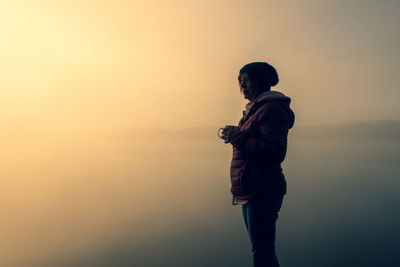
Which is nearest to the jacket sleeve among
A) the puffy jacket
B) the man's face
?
the puffy jacket

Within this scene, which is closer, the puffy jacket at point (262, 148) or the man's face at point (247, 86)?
the puffy jacket at point (262, 148)

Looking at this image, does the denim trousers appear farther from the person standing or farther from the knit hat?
the knit hat

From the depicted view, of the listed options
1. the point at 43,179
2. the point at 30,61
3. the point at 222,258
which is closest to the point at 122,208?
the point at 43,179

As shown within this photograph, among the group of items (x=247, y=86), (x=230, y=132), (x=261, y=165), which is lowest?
(x=261, y=165)

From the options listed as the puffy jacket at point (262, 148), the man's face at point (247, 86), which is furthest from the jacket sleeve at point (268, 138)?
the man's face at point (247, 86)

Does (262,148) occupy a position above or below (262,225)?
above

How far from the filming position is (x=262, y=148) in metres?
1.05

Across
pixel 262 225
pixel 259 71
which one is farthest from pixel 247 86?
pixel 262 225

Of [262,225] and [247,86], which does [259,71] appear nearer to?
[247,86]

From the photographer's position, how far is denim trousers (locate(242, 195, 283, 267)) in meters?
1.09

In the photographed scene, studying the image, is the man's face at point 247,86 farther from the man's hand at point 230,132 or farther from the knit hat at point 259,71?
the man's hand at point 230,132

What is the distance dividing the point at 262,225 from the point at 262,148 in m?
0.25

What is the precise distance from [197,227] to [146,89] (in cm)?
82

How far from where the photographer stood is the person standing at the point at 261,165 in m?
1.06
